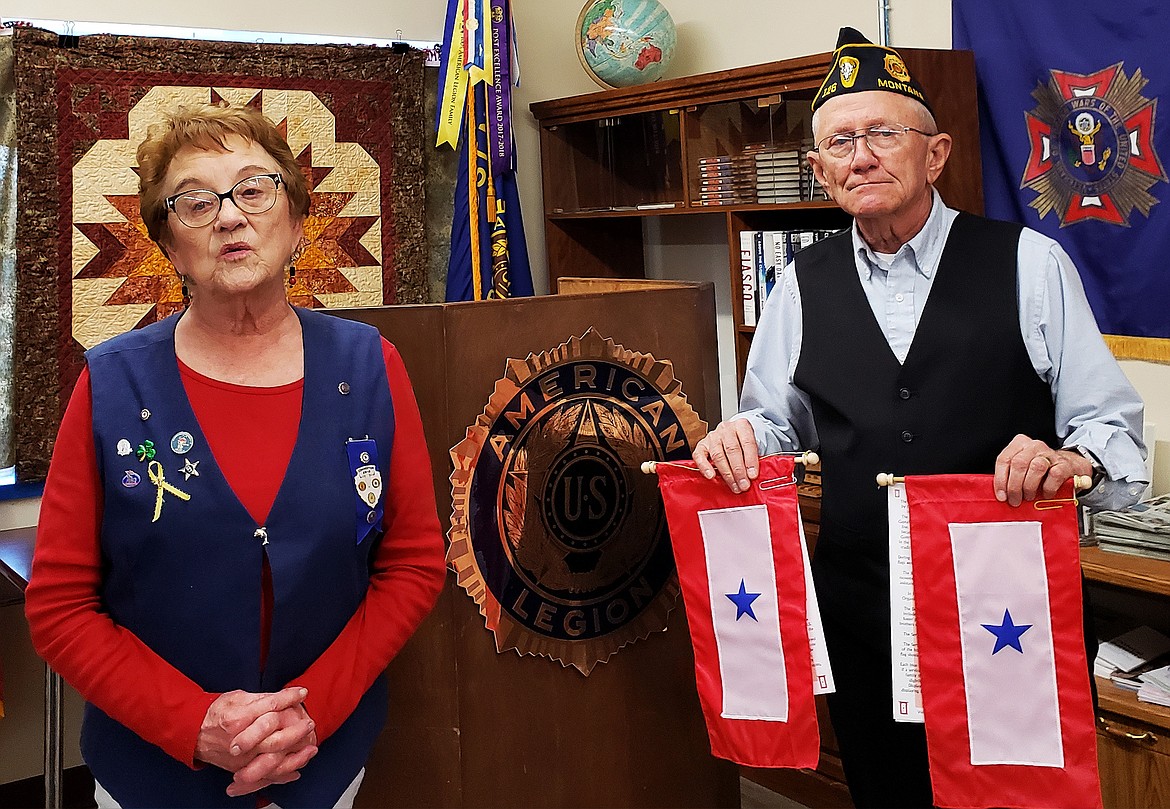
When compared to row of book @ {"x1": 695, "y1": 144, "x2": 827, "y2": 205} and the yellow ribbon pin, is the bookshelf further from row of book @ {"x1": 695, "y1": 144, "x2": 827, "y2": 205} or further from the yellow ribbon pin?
the yellow ribbon pin

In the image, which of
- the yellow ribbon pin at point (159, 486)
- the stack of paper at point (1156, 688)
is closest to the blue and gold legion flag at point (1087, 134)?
the stack of paper at point (1156, 688)

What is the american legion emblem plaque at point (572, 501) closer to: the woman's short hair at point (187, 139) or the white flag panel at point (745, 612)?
the white flag panel at point (745, 612)

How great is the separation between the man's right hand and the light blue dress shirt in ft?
0.24

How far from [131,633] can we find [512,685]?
27.9 inches

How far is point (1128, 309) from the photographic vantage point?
2.58 metres

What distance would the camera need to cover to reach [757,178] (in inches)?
128

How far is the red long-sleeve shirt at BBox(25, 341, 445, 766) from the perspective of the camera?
1334mm

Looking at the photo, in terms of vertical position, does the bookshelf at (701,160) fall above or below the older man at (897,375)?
above

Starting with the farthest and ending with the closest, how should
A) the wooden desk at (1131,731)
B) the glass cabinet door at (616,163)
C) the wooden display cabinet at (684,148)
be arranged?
the glass cabinet door at (616,163), the wooden display cabinet at (684,148), the wooden desk at (1131,731)

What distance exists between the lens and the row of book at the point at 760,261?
3209 mm

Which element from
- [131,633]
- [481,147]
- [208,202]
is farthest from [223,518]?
[481,147]

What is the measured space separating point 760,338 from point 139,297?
2.07 metres

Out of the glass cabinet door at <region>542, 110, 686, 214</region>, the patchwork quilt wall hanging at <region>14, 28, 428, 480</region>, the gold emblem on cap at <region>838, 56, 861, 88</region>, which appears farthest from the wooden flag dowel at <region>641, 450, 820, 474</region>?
the patchwork quilt wall hanging at <region>14, 28, 428, 480</region>

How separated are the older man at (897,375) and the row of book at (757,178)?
1190 millimetres
